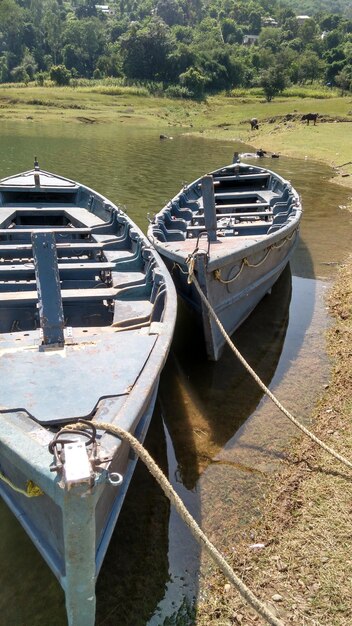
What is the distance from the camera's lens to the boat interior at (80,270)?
24.1 feet

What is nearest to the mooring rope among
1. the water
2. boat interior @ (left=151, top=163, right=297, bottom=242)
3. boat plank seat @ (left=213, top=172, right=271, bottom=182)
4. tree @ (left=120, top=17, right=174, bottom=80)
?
the water

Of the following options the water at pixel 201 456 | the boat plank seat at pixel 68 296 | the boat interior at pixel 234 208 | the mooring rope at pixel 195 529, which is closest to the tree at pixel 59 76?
the boat interior at pixel 234 208

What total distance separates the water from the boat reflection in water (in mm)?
20

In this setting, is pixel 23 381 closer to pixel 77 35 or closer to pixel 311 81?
pixel 311 81

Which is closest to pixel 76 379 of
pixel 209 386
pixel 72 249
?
pixel 209 386

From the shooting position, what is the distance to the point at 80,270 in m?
8.95

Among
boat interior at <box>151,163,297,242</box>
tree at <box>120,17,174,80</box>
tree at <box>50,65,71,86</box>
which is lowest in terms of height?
boat interior at <box>151,163,297,242</box>

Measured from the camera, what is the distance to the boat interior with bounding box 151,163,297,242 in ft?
39.5

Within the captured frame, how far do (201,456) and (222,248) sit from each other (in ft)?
13.2

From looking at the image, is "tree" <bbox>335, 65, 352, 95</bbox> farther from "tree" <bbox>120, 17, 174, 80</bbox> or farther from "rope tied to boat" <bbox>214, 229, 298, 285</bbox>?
"rope tied to boat" <bbox>214, 229, 298, 285</bbox>

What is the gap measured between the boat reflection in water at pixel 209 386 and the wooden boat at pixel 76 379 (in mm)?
1407

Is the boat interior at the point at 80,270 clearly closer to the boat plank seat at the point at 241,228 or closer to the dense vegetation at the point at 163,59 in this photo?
the boat plank seat at the point at 241,228

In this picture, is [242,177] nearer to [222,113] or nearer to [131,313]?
[131,313]

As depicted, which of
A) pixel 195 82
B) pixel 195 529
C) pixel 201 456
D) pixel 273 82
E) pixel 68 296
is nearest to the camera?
pixel 195 529
